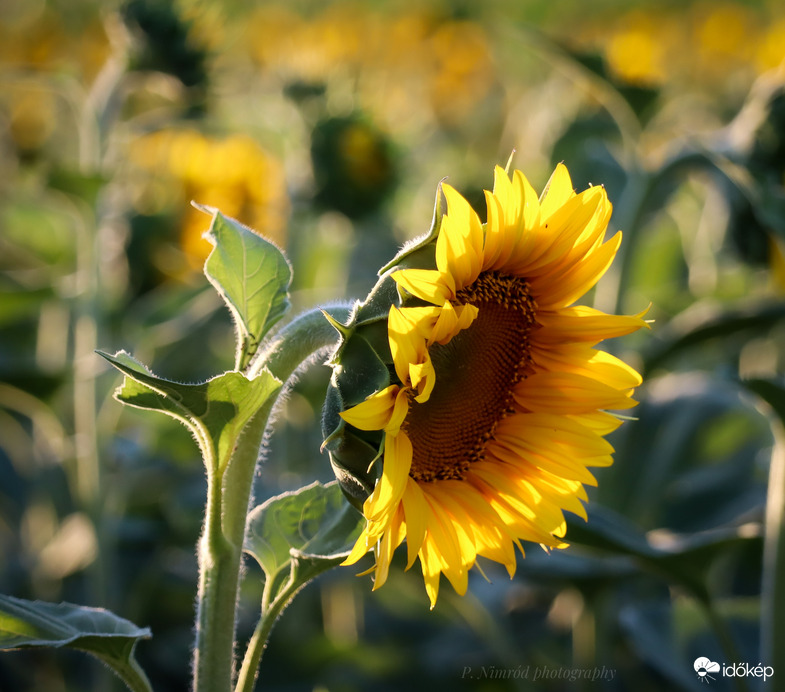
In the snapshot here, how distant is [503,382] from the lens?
672 millimetres

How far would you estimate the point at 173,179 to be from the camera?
2.09 metres

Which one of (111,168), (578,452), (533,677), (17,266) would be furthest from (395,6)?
(578,452)

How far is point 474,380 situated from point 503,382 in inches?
1.3

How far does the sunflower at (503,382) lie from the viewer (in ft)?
1.83

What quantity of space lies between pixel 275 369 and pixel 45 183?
79 centimetres

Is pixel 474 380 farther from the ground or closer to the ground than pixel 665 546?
farther from the ground

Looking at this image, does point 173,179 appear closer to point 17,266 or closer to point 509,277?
point 17,266

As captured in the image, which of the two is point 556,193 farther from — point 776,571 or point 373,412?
point 776,571

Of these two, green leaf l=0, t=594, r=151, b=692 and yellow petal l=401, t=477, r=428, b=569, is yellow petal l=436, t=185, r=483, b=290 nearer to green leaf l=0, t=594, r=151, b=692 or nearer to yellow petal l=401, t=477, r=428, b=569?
yellow petal l=401, t=477, r=428, b=569

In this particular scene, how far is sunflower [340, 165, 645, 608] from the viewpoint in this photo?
0.56 m

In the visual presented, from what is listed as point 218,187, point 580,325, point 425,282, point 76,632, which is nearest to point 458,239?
point 425,282

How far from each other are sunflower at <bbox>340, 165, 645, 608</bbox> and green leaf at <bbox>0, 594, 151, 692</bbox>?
173mm

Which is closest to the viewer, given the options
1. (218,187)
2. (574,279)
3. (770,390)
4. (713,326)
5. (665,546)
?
(574,279)

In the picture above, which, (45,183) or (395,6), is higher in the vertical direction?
(395,6)
